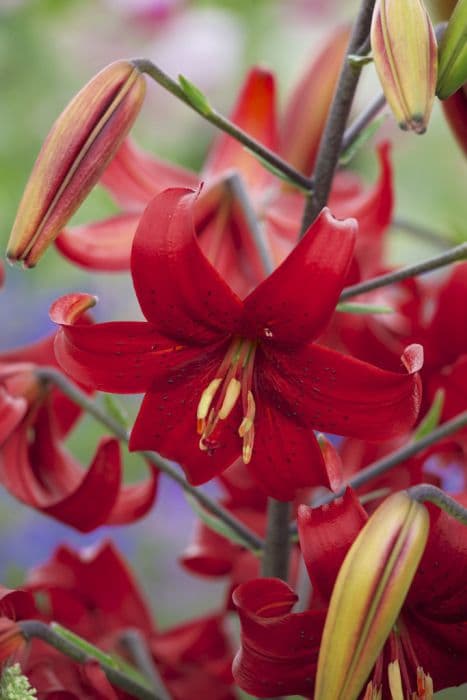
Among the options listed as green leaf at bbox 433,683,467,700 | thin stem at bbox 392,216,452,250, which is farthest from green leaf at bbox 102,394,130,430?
green leaf at bbox 433,683,467,700

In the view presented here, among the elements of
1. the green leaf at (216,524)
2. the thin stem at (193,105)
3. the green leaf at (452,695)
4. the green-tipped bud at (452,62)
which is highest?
the green-tipped bud at (452,62)

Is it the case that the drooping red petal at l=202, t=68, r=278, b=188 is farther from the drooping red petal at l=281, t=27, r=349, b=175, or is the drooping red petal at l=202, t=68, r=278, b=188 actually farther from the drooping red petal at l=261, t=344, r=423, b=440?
the drooping red petal at l=261, t=344, r=423, b=440

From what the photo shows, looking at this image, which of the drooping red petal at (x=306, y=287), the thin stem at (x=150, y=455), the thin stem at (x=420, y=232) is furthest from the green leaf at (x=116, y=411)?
the thin stem at (x=420, y=232)

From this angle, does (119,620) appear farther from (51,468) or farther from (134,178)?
(134,178)

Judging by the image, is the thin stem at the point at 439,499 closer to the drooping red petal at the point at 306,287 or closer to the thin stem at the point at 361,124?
the drooping red petal at the point at 306,287

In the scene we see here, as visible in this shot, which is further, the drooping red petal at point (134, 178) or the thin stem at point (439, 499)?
the drooping red petal at point (134, 178)

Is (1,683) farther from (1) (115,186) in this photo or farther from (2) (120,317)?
(2) (120,317)
